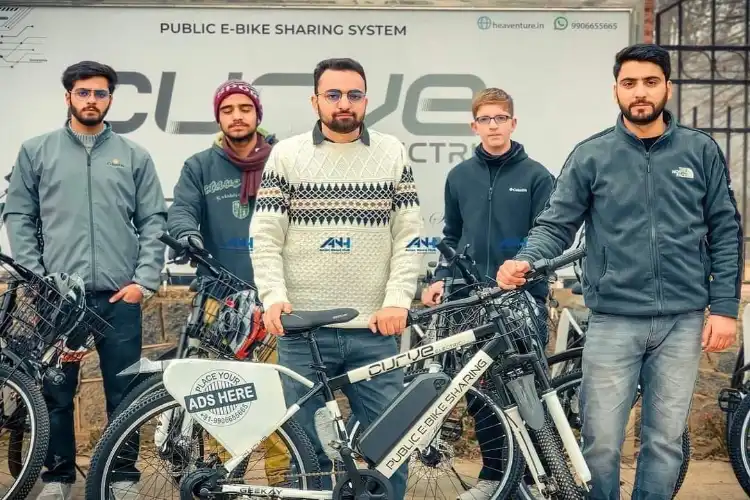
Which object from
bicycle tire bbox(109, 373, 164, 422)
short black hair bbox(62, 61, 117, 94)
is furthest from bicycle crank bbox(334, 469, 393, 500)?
short black hair bbox(62, 61, 117, 94)

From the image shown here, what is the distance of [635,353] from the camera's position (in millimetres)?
4012

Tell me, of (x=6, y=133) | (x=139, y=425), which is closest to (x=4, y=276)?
(x=6, y=133)

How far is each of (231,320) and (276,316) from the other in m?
0.69

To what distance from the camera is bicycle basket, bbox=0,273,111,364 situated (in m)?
4.60

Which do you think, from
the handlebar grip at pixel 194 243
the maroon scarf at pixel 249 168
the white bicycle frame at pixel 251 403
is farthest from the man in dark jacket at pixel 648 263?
the maroon scarf at pixel 249 168

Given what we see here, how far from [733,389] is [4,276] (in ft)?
13.1

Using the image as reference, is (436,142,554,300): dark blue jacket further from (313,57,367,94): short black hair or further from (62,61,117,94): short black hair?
(62,61,117,94): short black hair

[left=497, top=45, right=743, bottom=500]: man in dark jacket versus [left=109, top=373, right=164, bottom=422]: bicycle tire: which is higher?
[left=497, top=45, right=743, bottom=500]: man in dark jacket

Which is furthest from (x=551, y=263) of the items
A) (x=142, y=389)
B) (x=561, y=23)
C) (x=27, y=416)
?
(x=561, y=23)

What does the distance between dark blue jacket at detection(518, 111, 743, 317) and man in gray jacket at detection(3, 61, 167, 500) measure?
194 cm

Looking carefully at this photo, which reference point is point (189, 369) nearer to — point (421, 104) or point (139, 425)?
point (139, 425)

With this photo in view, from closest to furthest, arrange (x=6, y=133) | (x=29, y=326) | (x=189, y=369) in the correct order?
(x=189, y=369) < (x=29, y=326) < (x=6, y=133)

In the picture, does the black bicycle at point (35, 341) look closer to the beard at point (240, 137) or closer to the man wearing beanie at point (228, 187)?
the man wearing beanie at point (228, 187)

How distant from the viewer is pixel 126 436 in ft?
13.0
